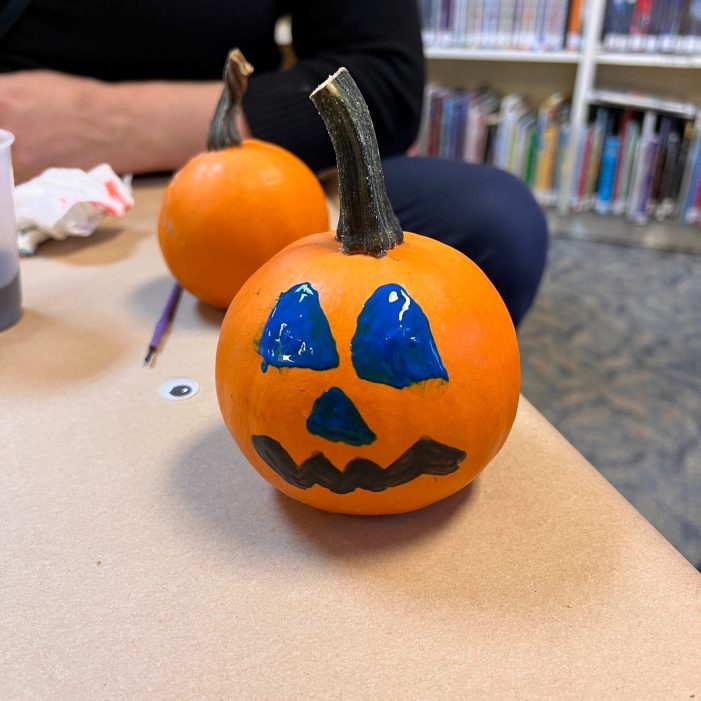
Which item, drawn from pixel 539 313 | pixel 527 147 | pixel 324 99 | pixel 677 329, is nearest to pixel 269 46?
pixel 324 99

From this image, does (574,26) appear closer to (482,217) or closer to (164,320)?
(482,217)

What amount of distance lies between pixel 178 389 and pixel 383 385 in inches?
9.2

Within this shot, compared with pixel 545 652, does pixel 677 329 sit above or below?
below

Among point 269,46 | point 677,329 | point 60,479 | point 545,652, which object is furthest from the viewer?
point 677,329

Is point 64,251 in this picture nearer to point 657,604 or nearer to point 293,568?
point 293,568

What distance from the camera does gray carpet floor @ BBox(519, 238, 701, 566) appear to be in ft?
4.21

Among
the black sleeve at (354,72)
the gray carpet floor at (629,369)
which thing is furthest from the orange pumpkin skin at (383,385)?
the gray carpet floor at (629,369)

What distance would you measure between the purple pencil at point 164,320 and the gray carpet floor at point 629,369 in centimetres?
81

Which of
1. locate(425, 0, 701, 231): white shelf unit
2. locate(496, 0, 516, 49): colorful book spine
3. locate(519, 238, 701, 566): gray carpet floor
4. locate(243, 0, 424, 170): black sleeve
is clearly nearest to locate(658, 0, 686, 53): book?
locate(425, 0, 701, 231): white shelf unit

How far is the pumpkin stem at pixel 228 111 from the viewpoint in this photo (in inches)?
23.4

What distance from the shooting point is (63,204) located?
2.51ft

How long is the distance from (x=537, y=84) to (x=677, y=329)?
3.35 feet

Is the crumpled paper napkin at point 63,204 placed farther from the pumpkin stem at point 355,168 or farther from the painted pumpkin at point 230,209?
the pumpkin stem at point 355,168

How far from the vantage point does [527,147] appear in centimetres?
231
